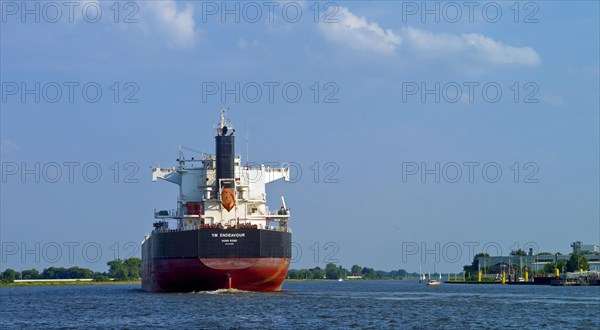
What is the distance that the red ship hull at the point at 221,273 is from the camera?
66812mm

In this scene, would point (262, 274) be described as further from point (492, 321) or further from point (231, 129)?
point (492, 321)

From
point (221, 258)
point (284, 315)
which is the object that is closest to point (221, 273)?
point (221, 258)

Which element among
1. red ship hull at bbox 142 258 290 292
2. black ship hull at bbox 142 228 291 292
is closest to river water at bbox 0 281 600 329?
red ship hull at bbox 142 258 290 292

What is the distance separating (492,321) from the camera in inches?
1970

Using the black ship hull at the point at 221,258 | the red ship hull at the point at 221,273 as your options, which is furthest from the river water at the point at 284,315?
the black ship hull at the point at 221,258

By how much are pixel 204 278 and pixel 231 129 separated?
14175 mm

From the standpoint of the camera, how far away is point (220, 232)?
220ft

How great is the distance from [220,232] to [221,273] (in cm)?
291

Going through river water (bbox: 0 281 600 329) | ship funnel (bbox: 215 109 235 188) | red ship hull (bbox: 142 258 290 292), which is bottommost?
river water (bbox: 0 281 600 329)

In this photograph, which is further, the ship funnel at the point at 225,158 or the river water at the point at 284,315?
the ship funnel at the point at 225,158

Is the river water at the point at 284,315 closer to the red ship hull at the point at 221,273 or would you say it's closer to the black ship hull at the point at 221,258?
the red ship hull at the point at 221,273

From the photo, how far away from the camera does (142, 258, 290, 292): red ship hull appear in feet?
219

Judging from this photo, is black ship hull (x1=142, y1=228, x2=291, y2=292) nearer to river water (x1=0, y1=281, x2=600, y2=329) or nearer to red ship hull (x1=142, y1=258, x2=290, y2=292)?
red ship hull (x1=142, y1=258, x2=290, y2=292)

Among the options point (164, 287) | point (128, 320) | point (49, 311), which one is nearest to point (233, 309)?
point (128, 320)
